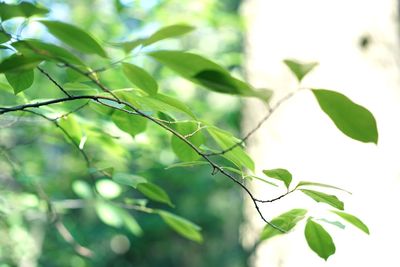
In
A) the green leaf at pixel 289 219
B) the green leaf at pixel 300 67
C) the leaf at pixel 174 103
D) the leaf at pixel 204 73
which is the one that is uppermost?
the green leaf at pixel 300 67

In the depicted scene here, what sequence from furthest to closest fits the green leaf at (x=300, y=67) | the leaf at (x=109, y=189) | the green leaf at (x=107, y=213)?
the green leaf at (x=107, y=213), the leaf at (x=109, y=189), the green leaf at (x=300, y=67)

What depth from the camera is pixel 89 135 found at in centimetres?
92

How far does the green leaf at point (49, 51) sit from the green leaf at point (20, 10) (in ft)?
0.08

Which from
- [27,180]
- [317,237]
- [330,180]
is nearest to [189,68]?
[317,237]

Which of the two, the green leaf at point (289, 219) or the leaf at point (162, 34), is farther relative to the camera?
the green leaf at point (289, 219)

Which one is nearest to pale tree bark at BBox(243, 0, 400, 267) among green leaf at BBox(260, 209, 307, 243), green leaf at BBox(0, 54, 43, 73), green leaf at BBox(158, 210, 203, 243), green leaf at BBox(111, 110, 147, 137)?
green leaf at BBox(158, 210, 203, 243)

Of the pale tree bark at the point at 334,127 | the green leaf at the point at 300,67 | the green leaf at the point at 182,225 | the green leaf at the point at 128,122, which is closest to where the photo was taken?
the green leaf at the point at 300,67

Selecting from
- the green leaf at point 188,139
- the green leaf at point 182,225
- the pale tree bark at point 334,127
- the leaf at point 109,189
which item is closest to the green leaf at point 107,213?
the leaf at point 109,189

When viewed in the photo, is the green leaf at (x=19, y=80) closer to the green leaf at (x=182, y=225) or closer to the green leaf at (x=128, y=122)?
the green leaf at (x=128, y=122)

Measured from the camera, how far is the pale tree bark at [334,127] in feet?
3.63

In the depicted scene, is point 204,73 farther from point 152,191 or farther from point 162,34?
point 152,191

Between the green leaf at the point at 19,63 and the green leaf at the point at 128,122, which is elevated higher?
the green leaf at the point at 19,63

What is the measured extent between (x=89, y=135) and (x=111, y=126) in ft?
0.84

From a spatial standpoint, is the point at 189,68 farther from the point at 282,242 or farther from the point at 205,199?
the point at 205,199
